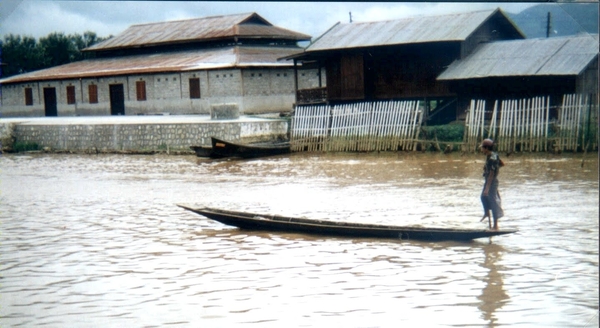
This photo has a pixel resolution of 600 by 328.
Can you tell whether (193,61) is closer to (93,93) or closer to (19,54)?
(93,93)

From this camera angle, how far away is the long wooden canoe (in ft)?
21.1

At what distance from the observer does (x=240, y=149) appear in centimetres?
1652

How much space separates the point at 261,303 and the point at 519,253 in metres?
2.52

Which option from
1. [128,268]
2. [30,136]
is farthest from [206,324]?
[30,136]

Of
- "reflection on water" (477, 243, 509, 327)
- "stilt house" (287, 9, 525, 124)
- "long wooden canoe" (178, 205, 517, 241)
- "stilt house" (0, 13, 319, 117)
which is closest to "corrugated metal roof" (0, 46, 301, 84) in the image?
"stilt house" (0, 13, 319, 117)

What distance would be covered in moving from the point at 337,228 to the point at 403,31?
11.7 meters

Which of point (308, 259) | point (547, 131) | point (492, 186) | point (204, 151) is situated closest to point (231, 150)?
point (204, 151)

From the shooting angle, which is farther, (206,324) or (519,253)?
(519,253)

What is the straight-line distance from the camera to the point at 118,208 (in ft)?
33.4

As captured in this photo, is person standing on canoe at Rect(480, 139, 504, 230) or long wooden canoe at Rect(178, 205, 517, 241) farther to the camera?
person standing on canoe at Rect(480, 139, 504, 230)

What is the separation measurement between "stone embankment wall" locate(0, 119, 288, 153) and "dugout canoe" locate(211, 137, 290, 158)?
3.05ft

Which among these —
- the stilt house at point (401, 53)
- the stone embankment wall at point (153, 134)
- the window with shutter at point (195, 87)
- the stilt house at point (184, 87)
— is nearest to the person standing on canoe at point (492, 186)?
the stilt house at point (401, 53)

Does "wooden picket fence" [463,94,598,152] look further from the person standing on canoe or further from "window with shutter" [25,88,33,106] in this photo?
"window with shutter" [25,88,33,106]

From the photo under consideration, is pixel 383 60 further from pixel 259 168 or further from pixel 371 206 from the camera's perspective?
pixel 371 206
